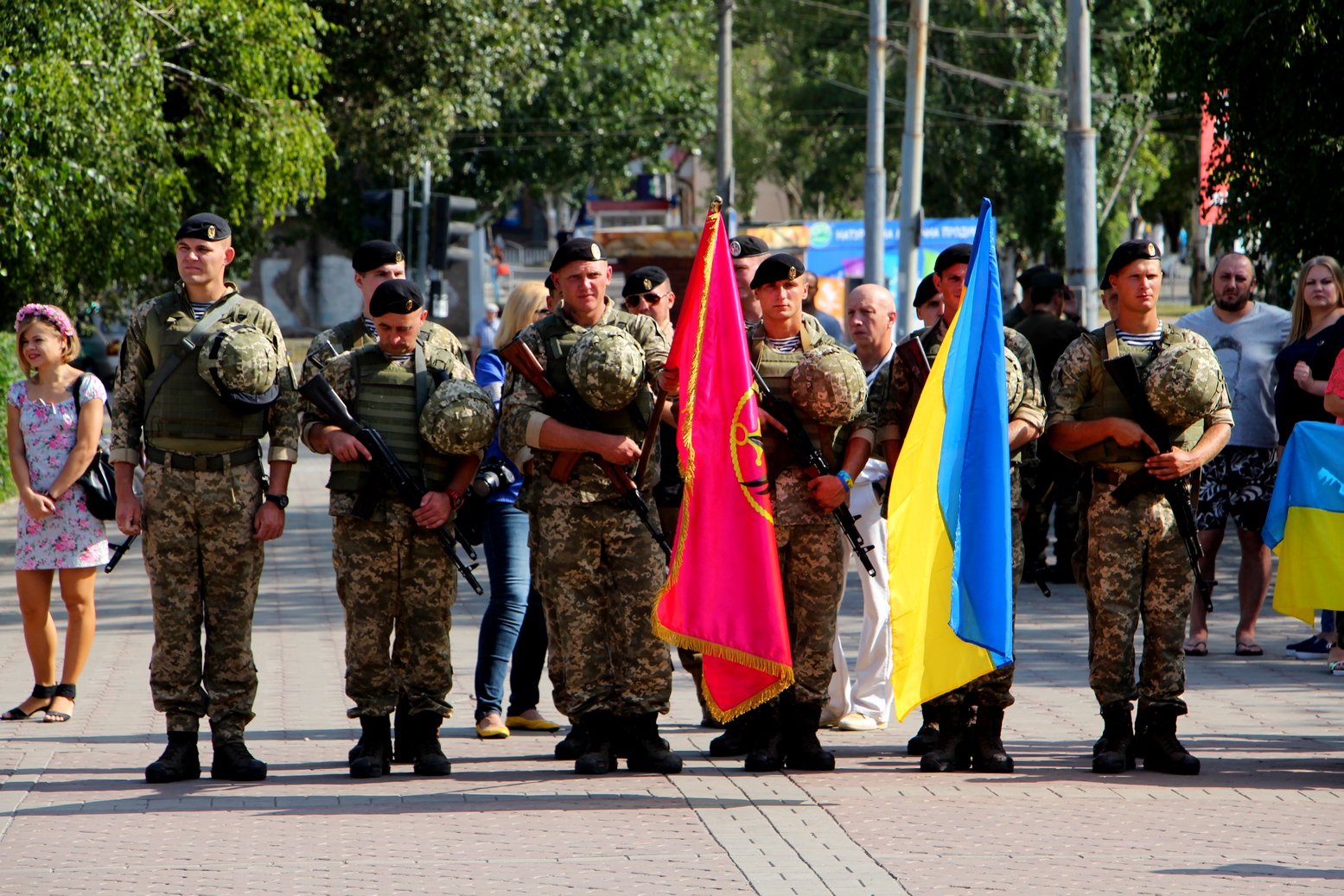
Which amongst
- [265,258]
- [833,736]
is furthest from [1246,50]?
[265,258]

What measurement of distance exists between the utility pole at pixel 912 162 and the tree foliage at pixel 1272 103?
7.14 metres

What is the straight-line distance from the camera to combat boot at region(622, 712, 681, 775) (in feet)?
20.7

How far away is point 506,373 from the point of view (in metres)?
6.43

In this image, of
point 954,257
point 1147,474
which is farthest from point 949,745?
point 954,257

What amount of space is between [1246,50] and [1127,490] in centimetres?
609

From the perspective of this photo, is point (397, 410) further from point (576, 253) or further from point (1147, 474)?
point (1147, 474)

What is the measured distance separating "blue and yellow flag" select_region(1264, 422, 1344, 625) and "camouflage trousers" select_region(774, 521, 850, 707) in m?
1.82

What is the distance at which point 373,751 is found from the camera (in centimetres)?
631

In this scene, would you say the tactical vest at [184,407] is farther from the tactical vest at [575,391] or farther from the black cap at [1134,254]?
the black cap at [1134,254]

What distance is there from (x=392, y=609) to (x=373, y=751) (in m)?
0.57

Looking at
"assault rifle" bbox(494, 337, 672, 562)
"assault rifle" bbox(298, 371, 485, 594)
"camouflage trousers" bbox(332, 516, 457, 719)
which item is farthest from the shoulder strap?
"assault rifle" bbox(494, 337, 672, 562)

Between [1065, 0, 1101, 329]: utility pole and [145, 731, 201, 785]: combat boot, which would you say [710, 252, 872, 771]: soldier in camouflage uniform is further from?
[1065, 0, 1101, 329]: utility pole

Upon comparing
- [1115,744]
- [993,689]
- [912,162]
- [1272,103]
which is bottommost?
[1115,744]

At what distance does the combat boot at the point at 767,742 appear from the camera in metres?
6.36
